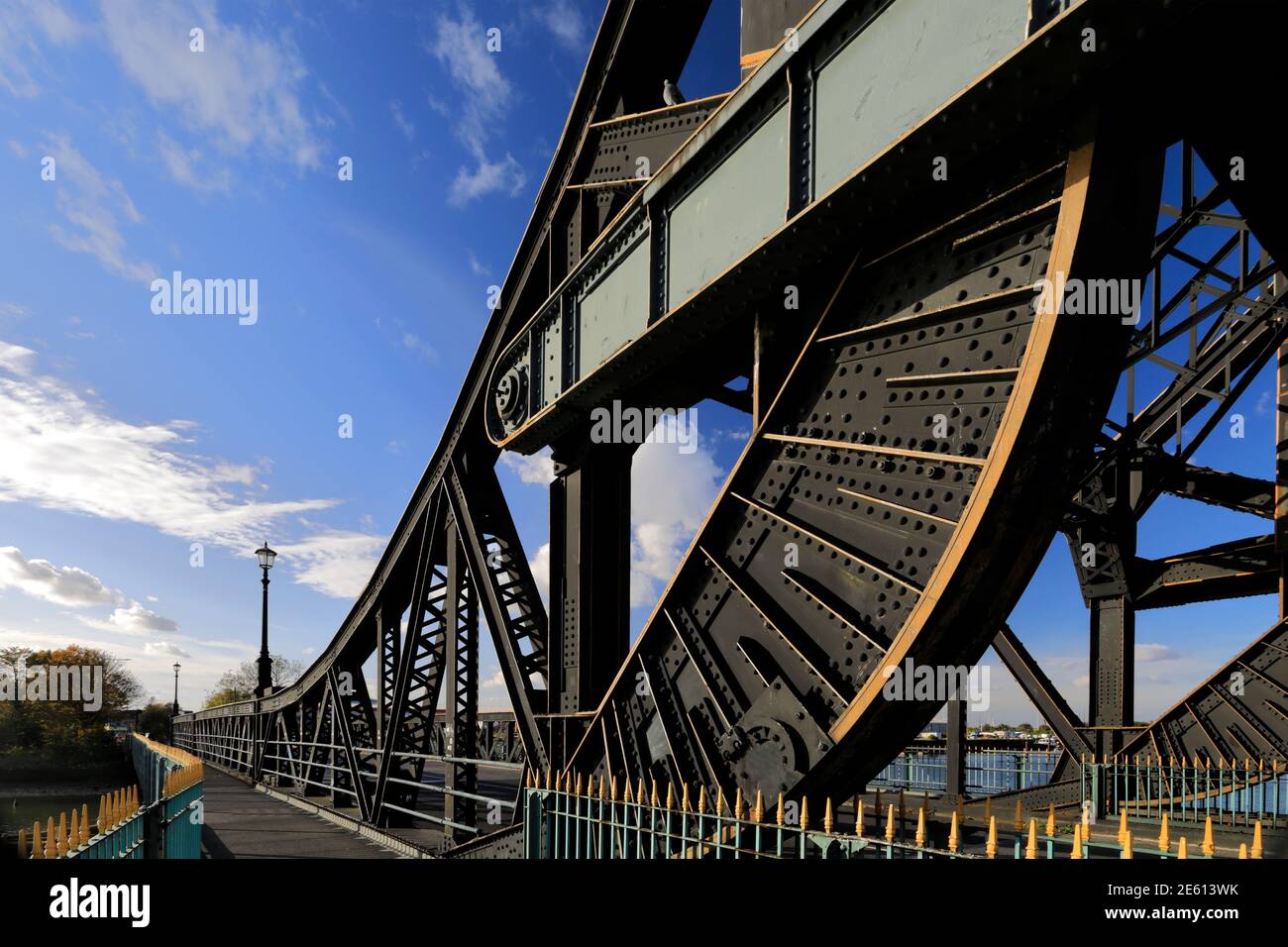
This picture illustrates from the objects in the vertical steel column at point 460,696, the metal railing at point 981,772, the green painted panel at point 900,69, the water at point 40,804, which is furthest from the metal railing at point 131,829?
the water at point 40,804

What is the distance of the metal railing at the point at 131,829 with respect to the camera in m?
4.46

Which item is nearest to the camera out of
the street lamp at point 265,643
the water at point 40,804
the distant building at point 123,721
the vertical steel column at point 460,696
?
the vertical steel column at point 460,696

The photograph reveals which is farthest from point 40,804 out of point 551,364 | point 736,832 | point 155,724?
point 736,832

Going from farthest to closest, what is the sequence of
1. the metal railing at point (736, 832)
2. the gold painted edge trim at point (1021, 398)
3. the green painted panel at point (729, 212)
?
the green painted panel at point (729, 212), the gold painted edge trim at point (1021, 398), the metal railing at point (736, 832)

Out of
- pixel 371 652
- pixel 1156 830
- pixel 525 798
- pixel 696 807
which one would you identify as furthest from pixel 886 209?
pixel 371 652

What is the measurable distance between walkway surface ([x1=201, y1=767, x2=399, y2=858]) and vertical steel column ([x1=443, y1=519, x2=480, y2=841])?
1.82 m

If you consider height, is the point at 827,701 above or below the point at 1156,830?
above

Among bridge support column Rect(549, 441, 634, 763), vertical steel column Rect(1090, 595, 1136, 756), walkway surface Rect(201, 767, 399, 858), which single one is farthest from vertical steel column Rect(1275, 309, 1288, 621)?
walkway surface Rect(201, 767, 399, 858)

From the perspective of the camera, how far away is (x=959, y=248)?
4332mm

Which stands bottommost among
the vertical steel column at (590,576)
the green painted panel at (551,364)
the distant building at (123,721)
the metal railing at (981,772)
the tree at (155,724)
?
the distant building at (123,721)

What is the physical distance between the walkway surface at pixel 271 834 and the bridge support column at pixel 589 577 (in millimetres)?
5304

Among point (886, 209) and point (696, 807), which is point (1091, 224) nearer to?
point (886, 209)

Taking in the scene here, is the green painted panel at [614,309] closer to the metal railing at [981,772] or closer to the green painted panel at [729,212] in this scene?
the green painted panel at [729,212]
